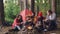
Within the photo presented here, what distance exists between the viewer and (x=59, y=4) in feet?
6.84

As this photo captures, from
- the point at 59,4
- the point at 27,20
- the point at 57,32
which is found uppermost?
the point at 59,4

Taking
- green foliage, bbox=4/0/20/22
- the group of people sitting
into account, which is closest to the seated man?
the group of people sitting

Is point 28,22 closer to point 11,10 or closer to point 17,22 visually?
point 17,22

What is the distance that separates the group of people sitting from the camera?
2086 mm

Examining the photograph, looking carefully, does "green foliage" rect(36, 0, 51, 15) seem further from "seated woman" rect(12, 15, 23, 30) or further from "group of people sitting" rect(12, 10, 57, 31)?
"seated woman" rect(12, 15, 23, 30)

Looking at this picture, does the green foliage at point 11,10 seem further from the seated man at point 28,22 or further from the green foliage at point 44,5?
the green foliage at point 44,5

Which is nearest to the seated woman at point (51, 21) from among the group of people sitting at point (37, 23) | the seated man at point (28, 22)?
the group of people sitting at point (37, 23)

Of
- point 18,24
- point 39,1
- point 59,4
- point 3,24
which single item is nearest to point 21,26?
point 18,24

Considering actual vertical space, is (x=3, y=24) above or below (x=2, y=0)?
below

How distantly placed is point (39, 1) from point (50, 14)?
213 millimetres

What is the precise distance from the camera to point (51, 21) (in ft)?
6.97

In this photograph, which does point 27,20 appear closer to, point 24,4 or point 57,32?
point 24,4

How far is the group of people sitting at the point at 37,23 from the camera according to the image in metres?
2.09

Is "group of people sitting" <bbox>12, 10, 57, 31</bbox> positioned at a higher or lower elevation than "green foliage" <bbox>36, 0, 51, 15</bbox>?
lower
